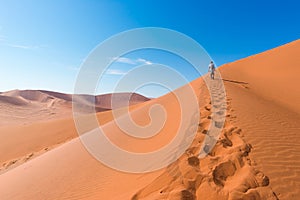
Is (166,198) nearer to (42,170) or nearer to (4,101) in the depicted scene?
(42,170)

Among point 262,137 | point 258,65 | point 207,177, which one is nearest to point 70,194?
point 207,177

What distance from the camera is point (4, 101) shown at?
44.1 metres

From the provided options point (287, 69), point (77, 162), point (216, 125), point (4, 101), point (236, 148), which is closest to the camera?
point (236, 148)

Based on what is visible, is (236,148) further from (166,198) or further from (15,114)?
(15,114)

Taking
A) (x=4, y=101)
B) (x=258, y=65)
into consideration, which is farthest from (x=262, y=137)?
(x=4, y=101)

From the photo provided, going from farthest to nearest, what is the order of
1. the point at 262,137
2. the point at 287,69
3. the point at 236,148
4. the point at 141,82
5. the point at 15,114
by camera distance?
the point at 15,114
the point at 287,69
the point at 141,82
the point at 262,137
the point at 236,148

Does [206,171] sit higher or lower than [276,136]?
lower

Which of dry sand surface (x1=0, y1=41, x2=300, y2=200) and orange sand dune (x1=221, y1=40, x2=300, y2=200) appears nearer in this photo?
dry sand surface (x1=0, y1=41, x2=300, y2=200)

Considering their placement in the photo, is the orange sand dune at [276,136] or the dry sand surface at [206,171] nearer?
the dry sand surface at [206,171]

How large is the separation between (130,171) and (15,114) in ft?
125

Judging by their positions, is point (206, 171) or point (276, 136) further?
point (276, 136)

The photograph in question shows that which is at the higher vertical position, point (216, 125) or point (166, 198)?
point (216, 125)

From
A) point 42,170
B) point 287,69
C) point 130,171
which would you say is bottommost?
point 42,170

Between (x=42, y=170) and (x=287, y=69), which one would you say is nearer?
(x=42, y=170)
